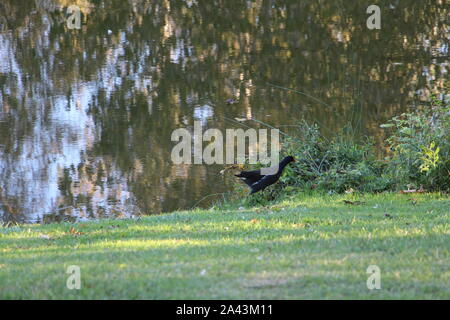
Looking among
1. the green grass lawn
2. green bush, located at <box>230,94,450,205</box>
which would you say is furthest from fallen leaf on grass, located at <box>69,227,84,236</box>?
green bush, located at <box>230,94,450,205</box>

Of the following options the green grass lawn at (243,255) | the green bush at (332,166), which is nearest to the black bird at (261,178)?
the green bush at (332,166)

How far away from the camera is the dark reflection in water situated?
38.7 ft

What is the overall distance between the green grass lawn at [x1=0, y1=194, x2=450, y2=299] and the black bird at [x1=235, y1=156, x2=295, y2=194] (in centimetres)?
112

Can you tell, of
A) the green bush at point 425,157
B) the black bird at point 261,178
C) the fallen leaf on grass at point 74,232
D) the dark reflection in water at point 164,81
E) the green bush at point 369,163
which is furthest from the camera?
the dark reflection in water at point 164,81

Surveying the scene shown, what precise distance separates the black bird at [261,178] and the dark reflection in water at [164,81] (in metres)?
1.36

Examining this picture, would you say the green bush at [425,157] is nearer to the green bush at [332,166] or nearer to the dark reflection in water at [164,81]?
the green bush at [332,166]

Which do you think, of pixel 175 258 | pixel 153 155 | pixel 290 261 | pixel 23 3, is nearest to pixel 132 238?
pixel 175 258

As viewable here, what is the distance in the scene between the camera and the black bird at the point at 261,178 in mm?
9797

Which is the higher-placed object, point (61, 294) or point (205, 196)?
point (61, 294)

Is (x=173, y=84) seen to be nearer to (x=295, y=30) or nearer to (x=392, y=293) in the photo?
(x=295, y=30)

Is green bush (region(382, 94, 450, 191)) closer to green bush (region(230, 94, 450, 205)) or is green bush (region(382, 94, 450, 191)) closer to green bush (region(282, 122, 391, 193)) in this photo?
green bush (region(230, 94, 450, 205))

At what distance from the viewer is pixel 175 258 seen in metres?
6.08

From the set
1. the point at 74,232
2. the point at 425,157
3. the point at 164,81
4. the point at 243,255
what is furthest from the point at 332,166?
the point at 164,81
